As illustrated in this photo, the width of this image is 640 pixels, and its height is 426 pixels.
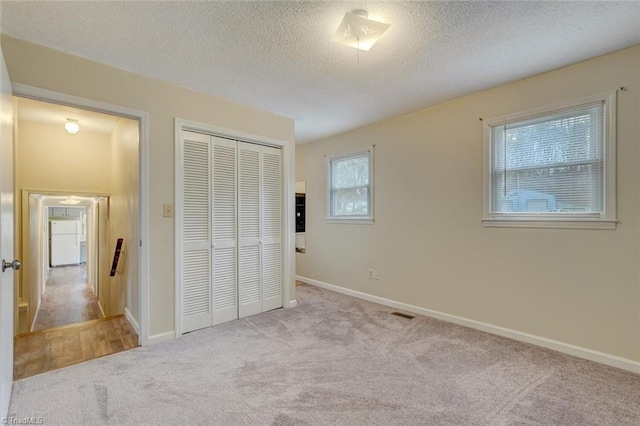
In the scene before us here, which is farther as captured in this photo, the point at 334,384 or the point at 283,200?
the point at 283,200

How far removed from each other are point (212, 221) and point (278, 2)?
7.08 feet

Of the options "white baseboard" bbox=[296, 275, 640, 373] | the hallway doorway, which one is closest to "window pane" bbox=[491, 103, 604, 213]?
"white baseboard" bbox=[296, 275, 640, 373]

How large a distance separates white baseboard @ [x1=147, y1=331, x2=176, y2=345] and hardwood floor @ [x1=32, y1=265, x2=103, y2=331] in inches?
104

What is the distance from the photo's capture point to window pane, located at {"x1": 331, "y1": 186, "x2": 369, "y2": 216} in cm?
434

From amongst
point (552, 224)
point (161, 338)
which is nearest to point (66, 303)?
point (161, 338)

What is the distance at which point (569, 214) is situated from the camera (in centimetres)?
254

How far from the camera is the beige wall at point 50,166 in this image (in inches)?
154

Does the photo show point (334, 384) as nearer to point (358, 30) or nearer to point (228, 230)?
point (228, 230)

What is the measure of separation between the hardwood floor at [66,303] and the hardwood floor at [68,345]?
1716 mm

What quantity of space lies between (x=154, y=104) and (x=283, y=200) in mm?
1734

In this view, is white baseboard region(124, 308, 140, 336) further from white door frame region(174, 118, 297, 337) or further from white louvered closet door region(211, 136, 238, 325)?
white louvered closet door region(211, 136, 238, 325)

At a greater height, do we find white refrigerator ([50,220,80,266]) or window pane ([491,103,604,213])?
window pane ([491,103,604,213])

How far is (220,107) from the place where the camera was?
3.25 meters

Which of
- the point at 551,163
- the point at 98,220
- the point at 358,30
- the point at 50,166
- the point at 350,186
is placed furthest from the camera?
the point at 98,220
